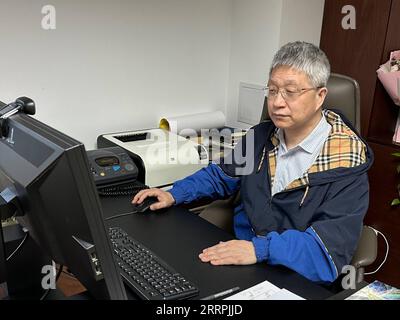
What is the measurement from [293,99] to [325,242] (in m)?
0.46

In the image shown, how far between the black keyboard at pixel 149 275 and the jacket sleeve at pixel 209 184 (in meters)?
0.44

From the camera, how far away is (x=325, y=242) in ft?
4.08

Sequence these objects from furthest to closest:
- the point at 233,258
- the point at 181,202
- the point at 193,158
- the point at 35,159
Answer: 1. the point at 193,158
2. the point at 181,202
3. the point at 233,258
4. the point at 35,159

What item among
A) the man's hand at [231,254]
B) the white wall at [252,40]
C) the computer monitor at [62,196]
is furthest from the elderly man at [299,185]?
the white wall at [252,40]

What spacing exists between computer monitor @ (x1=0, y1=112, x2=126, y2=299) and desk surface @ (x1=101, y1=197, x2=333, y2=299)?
0.37 m

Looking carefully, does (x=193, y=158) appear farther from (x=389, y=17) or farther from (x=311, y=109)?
(x=389, y=17)

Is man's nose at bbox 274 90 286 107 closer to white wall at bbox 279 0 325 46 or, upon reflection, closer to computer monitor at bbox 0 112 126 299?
computer monitor at bbox 0 112 126 299

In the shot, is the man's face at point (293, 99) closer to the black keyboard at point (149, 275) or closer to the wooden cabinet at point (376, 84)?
the black keyboard at point (149, 275)

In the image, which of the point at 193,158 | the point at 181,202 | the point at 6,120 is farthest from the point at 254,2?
the point at 6,120

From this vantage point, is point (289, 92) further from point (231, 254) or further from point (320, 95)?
point (231, 254)

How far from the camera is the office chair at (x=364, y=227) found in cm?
141

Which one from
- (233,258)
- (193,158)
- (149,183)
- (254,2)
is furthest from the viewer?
(254,2)

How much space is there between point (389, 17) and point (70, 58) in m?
1.63

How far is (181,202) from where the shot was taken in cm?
162
